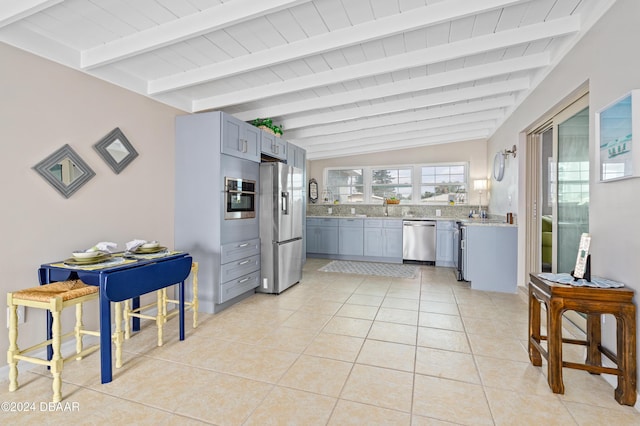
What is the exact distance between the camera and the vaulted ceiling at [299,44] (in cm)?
206

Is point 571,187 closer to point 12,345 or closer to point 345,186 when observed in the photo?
point 12,345

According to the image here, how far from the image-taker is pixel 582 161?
266cm

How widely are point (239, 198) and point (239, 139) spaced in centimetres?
65

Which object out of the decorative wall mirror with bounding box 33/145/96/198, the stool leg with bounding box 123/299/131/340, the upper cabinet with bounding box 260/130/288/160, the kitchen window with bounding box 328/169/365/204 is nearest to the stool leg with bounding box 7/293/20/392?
the stool leg with bounding box 123/299/131/340

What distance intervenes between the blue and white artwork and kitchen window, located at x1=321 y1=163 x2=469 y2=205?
4373 mm

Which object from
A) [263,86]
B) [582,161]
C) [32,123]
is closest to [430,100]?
[582,161]

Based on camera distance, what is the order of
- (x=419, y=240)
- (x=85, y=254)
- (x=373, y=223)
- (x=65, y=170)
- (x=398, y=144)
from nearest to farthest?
(x=85, y=254) → (x=65, y=170) → (x=419, y=240) → (x=373, y=223) → (x=398, y=144)

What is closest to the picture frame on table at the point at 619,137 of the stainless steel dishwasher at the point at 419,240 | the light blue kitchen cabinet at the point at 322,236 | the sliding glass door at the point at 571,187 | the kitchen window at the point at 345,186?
the sliding glass door at the point at 571,187

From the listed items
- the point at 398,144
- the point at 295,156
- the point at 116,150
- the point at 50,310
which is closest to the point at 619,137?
the point at 50,310

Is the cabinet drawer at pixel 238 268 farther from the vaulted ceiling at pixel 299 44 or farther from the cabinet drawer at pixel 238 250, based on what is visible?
the vaulted ceiling at pixel 299 44

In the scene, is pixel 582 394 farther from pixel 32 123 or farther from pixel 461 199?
pixel 461 199

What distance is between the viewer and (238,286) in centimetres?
353

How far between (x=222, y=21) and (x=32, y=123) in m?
1.49

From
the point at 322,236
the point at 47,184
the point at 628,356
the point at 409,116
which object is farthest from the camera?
the point at 322,236
